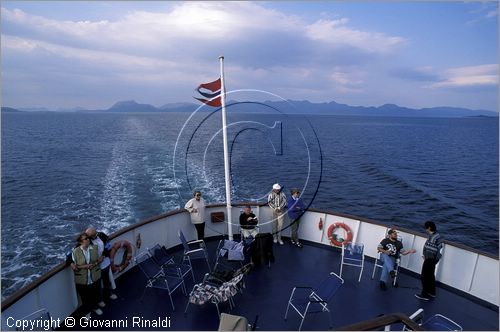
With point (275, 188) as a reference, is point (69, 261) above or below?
below

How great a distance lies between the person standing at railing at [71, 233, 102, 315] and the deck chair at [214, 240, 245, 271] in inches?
99.3

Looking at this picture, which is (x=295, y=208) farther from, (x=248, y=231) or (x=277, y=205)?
(x=248, y=231)

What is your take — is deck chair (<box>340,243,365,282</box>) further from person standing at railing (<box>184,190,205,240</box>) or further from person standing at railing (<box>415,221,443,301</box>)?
person standing at railing (<box>184,190,205,240</box>)

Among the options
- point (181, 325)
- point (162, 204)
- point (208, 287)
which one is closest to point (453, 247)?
point (208, 287)

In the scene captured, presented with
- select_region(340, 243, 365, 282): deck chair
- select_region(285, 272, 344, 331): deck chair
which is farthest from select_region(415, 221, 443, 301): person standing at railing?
select_region(285, 272, 344, 331): deck chair

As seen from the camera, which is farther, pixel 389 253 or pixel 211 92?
pixel 211 92

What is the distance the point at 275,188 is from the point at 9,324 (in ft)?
18.7

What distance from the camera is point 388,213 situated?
22.8 meters

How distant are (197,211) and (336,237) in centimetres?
357

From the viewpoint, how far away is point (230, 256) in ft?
24.0

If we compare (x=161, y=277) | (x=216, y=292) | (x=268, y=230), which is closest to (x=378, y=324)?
(x=216, y=292)

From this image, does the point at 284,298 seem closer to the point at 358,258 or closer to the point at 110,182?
the point at 358,258

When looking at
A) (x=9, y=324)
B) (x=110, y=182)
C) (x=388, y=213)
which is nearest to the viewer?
(x=9, y=324)

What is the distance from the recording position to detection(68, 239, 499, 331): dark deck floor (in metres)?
5.77
